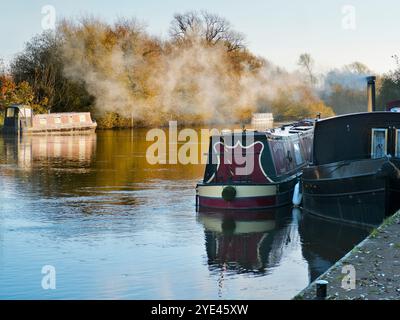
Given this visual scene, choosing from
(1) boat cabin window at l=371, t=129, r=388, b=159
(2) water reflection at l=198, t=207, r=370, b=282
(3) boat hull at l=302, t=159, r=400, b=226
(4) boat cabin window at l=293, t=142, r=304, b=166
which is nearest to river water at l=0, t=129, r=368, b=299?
(2) water reflection at l=198, t=207, r=370, b=282

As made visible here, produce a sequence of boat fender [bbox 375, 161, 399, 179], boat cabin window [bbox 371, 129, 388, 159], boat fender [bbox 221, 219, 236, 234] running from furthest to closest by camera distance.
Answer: boat cabin window [bbox 371, 129, 388, 159]
boat fender [bbox 221, 219, 236, 234]
boat fender [bbox 375, 161, 399, 179]

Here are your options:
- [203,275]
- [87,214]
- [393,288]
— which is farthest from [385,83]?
[393,288]

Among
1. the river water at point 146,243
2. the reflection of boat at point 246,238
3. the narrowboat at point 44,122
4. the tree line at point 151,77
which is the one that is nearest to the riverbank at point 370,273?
the river water at point 146,243

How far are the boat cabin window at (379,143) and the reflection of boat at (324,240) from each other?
1793mm

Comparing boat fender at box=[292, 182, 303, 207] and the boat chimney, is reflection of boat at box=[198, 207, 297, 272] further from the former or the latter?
the boat chimney

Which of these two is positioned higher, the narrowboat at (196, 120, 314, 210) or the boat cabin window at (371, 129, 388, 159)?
the boat cabin window at (371, 129, 388, 159)

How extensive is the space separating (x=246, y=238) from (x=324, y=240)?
1.60 m

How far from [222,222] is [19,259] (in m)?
5.38

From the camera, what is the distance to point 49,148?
119 ft

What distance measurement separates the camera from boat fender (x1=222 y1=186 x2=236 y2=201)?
17.3 meters

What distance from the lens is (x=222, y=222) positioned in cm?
1628

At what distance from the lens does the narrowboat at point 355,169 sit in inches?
568

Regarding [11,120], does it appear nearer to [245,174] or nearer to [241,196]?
[245,174]
